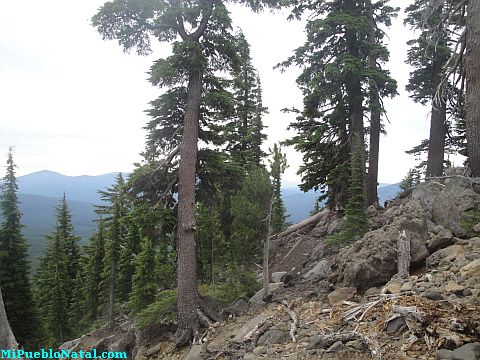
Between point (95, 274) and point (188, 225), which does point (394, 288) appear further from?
point (95, 274)

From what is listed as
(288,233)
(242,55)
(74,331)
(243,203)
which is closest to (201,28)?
(242,55)

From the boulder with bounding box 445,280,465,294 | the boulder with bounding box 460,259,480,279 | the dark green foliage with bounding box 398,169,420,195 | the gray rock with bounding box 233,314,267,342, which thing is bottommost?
the gray rock with bounding box 233,314,267,342

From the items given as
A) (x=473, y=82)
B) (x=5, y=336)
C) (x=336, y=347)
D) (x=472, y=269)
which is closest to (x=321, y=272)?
(x=472, y=269)

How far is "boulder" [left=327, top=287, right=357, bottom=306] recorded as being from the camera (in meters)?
7.26

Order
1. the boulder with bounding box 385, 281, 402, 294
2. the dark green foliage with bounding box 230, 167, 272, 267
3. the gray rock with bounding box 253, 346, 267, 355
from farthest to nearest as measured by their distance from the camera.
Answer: the dark green foliage with bounding box 230, 167, 272, 267, the gray rock with bounding box 253, 346, 267, 355, the boulder with bounding box 385, 281, 402, 294

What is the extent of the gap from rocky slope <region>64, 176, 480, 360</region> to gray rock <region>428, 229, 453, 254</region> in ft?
0.07

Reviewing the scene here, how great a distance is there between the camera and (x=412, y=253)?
7277mm

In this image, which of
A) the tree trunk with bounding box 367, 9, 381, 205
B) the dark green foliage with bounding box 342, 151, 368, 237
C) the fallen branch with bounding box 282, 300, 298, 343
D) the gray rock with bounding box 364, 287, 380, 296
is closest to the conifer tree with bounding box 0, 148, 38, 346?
the fallen branch with bounding box 282, 300, 298, 343

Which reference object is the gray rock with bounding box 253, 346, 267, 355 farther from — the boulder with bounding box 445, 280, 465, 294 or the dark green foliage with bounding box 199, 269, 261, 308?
the dark green foliage with bounding box 199, 269, 261, 308

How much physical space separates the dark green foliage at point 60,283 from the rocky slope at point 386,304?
890 inches

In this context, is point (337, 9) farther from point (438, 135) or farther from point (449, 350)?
point (449, 350)

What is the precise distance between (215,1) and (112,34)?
377cm

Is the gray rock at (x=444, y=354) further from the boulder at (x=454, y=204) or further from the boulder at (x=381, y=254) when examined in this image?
the boulder at (x=454, y=204)

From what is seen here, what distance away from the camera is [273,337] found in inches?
270
